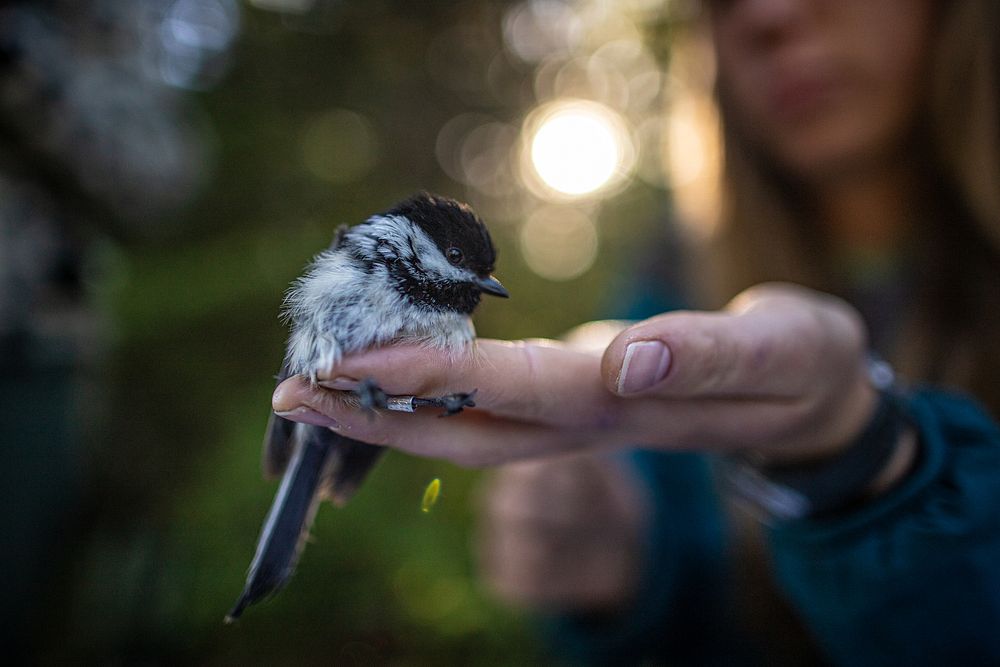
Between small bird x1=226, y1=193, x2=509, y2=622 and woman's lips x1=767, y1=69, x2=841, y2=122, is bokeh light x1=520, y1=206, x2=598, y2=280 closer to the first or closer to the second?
woman's lips x1=767, y1=69, x2=841, y2=122

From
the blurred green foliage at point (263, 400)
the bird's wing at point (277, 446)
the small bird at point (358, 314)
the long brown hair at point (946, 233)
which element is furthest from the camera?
the blurred green foliage at point (263, 400)

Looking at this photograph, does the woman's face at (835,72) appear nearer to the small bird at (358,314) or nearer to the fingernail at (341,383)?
the small bird at (358,314)

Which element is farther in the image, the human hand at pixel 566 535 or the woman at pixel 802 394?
the human hand at pixel 566 535

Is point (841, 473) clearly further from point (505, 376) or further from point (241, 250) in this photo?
point (241, 250)

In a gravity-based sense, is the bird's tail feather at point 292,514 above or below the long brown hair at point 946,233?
below

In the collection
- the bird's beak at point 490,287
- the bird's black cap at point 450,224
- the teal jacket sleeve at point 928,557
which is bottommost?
the teal jacket sleeve at point 928,557

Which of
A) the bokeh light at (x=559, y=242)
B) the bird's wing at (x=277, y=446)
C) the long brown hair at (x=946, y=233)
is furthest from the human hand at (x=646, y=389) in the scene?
the bokeh light at (x=559, y=242)

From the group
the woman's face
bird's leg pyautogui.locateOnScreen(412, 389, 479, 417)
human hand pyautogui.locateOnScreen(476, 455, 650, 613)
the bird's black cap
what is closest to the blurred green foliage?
human hand pyautogui.locateOnScreen(476, 455, 650, 613)
